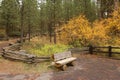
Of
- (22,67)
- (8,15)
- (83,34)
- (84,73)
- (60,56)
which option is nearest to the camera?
(84,73)

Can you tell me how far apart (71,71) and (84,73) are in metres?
0.97

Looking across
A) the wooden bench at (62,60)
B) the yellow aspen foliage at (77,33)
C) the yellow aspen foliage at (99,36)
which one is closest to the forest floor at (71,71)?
the wooden bench at (62,60)

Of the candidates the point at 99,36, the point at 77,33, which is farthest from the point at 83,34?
the point at 99,36

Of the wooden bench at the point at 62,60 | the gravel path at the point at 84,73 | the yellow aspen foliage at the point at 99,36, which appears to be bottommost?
the gravel path at the point at 84,73

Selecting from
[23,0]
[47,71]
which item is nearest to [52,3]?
[23,0]

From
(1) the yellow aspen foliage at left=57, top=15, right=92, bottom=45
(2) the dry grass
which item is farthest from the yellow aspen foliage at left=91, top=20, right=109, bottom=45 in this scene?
(2) the dry grass

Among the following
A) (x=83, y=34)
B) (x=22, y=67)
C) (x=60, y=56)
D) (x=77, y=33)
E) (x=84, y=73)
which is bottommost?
(x=84, y=73)

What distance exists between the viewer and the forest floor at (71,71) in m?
12.5

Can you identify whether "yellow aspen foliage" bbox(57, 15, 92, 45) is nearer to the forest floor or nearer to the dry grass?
the forest floor

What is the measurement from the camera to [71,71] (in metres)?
13.9

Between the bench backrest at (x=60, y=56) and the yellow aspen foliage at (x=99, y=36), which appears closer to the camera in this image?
the bench backrest at (x=60, y=56)

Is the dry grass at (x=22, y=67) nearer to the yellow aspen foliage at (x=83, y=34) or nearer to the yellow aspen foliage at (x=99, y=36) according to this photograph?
the yellow aspen foliage at (x=83, y=34)

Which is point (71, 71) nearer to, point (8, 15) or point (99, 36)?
point (99, 36)

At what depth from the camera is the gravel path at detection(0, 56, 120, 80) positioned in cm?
1233
